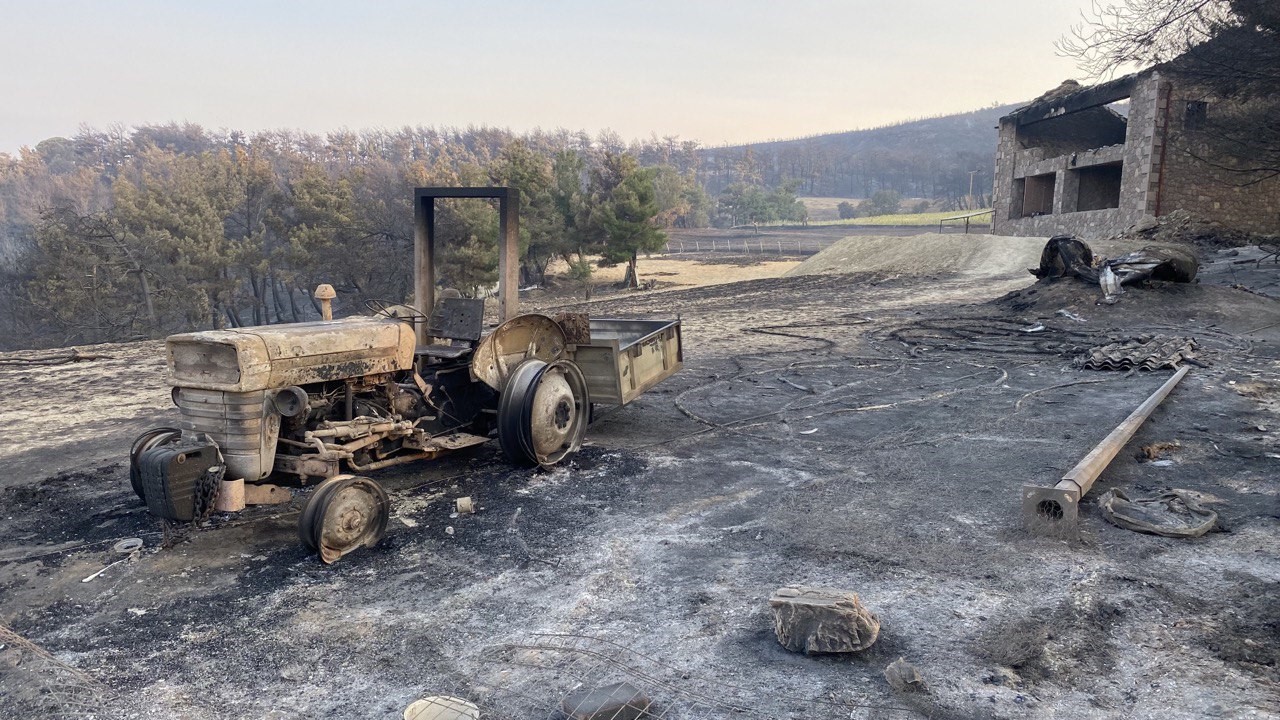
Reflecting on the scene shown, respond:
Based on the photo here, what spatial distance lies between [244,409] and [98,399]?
749 cm

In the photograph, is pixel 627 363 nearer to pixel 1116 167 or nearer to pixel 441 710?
pixel 441 710

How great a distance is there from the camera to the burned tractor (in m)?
4.73

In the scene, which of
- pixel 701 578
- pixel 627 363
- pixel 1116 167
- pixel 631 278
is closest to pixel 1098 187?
pixel 1116 167

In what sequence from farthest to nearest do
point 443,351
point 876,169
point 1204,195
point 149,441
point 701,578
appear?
point 876,169 < point 1204,195 < point 443,351 < point 149,441 < point 701,578

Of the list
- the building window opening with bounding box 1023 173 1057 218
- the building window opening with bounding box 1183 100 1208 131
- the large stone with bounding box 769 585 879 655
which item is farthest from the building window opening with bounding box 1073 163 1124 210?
the large stone with bounding box 769 585 879 655

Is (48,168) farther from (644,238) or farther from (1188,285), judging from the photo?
(1188,285)

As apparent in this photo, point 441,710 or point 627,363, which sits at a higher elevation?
point 627,363

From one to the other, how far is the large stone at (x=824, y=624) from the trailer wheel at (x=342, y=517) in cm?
257

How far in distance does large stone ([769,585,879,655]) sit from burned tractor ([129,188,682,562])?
2.66m

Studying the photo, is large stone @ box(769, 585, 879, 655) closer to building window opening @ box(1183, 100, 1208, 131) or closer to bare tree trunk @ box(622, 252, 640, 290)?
building window opening @ box(1183, 100, 1208, 131)

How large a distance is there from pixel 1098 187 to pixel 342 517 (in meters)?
30.7

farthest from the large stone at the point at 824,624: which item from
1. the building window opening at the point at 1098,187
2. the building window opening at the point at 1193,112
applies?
the building window opening at the point at 1098,187

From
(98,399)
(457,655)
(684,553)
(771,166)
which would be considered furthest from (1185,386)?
(771,166)

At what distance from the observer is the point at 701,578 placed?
14.7 feet
